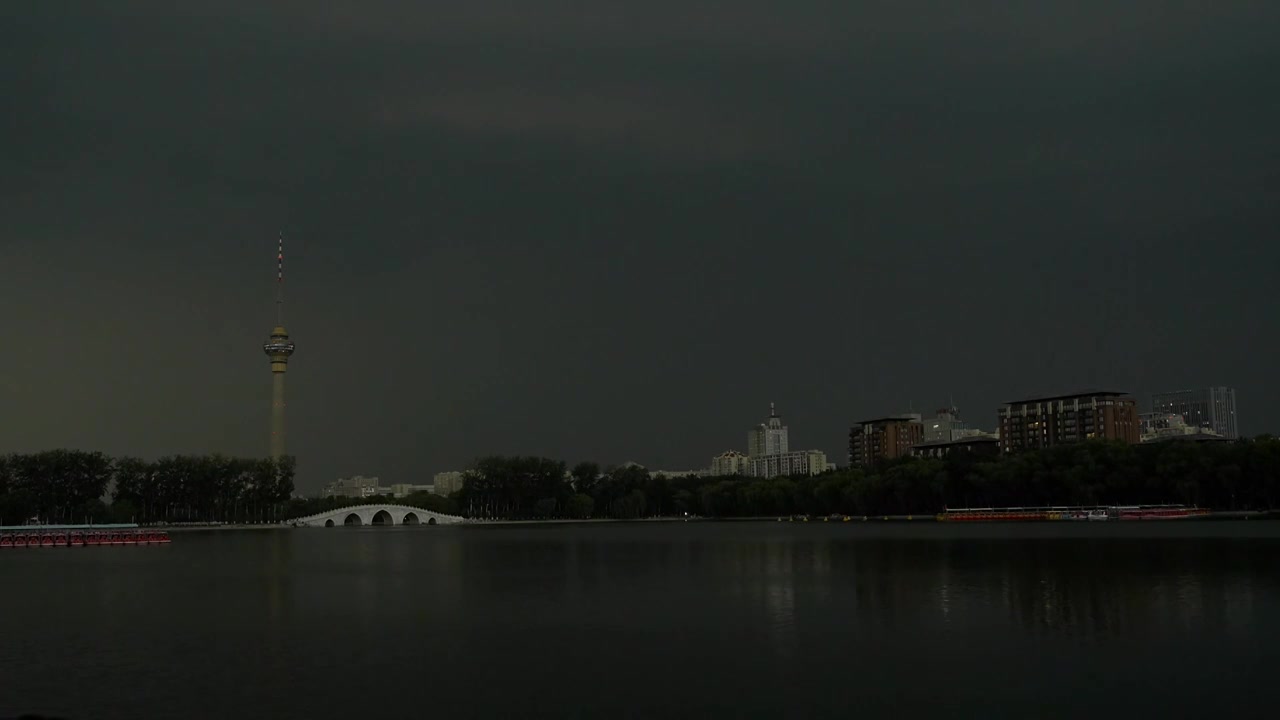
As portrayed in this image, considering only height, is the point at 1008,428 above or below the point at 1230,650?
above

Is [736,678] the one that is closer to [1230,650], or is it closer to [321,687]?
[321,687]

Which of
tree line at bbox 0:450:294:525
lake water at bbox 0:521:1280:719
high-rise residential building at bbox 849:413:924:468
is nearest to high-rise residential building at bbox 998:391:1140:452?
high-rise residential building at bbox 849:413:924:468

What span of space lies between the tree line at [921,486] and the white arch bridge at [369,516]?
23.4 feet

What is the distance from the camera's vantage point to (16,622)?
28.4m

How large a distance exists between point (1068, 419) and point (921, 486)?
51.9m

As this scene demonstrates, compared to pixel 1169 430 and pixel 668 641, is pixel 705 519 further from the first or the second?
pixel 668 641

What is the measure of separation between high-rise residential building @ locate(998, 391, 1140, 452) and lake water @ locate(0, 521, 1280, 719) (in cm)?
11303

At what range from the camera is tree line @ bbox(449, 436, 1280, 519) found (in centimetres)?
9138

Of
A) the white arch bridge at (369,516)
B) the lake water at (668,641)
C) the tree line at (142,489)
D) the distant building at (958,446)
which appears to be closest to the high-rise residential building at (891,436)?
the distant building at (958,446)

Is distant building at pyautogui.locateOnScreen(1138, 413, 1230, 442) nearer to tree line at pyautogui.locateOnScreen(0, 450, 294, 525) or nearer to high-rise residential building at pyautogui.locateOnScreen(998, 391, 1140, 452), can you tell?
high-rise residential building at pyautogui.locateOnScreen(998, 391, 1140, 452)

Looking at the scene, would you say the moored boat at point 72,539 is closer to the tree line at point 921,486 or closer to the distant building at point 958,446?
the tree line at point 921,486

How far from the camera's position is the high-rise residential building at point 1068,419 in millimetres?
151000

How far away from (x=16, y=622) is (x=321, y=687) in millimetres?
14278

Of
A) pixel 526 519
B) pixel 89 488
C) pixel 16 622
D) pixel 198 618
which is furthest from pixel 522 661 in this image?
pixel 526 519
